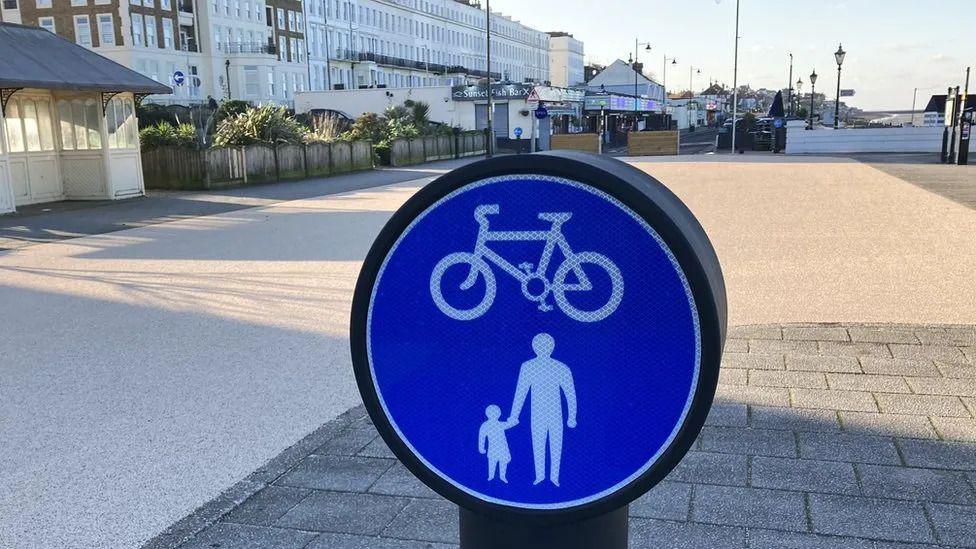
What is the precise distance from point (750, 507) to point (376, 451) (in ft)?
5.91

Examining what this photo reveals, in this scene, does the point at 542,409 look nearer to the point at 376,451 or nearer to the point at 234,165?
the point at 376,451

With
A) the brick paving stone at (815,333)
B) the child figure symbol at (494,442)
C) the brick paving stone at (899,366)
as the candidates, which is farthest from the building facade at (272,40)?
the child figure symbol at (494,442)

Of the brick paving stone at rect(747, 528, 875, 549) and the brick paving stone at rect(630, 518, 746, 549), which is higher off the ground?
the brick paving stone at rect(747, 528, 875, 549)

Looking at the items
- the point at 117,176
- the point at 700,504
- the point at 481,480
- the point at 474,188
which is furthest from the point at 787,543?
the point at 117,176


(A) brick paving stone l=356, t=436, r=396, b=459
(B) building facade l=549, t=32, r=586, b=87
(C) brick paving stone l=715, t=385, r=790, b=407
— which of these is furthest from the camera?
(B) building facade l=549, t=32, r=586, b=87

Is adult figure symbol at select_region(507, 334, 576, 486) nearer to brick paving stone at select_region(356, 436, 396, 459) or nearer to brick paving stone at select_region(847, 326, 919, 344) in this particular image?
brick paving stone at select_region(356, 436, 396, 459)

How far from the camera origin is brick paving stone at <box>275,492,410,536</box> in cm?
345

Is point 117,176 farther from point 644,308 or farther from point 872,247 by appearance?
point 644,308

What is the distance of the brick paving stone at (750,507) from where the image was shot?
3.39 m

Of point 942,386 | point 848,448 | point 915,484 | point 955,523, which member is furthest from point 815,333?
point 955,523

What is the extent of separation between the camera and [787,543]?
3.21 m

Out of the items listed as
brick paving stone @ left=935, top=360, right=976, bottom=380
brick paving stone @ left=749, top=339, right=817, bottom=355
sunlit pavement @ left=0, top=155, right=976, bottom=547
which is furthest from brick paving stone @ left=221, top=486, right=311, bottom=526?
brick paving stone @ left=935, top=360, right=976, bottom=380

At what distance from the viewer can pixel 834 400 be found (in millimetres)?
4883

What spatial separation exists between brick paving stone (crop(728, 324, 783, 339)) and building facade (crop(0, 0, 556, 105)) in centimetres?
3140
